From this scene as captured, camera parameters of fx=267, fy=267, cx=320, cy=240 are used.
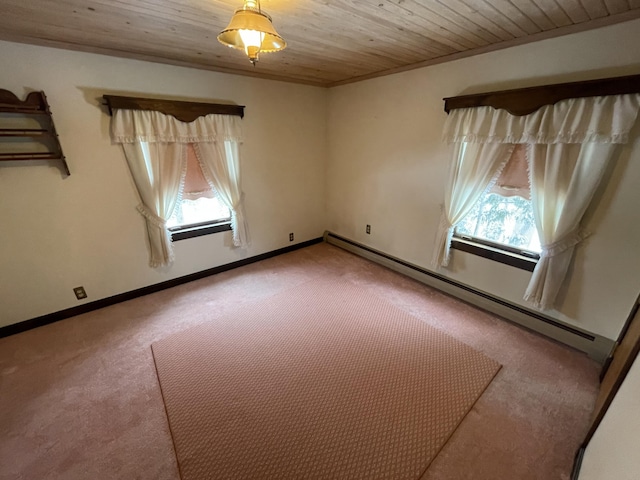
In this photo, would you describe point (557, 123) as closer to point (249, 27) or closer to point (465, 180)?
point (465, 180)

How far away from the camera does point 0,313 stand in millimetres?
2234

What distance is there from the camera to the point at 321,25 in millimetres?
1702

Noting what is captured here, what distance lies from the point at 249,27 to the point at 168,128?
6.08 feet

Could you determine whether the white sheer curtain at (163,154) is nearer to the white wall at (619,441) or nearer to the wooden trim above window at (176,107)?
the wooden trim above window at (176,107)

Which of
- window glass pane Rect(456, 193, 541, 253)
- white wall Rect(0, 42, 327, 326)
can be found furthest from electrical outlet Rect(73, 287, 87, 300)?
window glass pane Rect(456, 193, 541, 253)

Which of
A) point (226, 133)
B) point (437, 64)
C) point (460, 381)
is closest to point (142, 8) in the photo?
point (226, 133)

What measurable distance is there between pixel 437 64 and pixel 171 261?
3318mm

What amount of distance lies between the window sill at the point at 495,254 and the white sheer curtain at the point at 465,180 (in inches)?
4.7

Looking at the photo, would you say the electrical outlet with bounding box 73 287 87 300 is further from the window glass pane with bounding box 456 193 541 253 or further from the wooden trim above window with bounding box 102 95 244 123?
the window glass pane with bounding box 456 193 541 253

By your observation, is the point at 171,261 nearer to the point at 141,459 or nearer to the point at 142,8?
the point at 141,459

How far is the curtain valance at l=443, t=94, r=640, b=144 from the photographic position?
1.66 m

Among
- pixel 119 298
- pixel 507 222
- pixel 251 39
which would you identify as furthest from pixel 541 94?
pixel 119 298

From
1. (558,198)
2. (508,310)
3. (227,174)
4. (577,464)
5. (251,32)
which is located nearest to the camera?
(251,32)

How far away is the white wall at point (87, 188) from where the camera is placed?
2.09m
